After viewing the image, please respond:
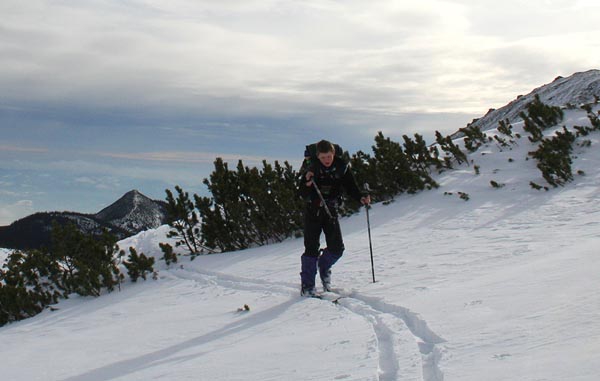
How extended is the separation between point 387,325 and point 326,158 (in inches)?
96.6

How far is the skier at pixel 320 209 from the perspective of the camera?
6492 mm

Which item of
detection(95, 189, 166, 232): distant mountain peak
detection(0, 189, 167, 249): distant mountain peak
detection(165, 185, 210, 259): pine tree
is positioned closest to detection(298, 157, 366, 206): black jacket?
detection(165, 185, 210, 259): pine tree

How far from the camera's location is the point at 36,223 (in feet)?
150

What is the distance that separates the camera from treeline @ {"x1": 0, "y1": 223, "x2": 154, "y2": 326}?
9445 millimetres

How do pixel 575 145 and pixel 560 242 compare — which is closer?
pixel 560 242

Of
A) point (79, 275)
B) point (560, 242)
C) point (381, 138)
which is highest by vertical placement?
point (381, 138)

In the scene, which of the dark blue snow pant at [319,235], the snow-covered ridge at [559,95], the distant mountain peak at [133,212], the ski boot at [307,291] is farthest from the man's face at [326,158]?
the distant mountain peak at [133,212]

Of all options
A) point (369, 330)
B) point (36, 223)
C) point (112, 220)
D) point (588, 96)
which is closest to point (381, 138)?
point (369, 330)

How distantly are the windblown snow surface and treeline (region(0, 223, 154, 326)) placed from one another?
12.7 inches

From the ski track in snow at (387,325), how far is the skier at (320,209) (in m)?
0.32

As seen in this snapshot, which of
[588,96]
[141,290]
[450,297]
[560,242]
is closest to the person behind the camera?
[450,297]

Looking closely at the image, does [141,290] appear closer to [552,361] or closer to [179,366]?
[179,366]

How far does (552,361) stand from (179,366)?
2.60m

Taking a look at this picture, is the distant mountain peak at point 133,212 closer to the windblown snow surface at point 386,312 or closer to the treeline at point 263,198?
the treeline at point 263,198
